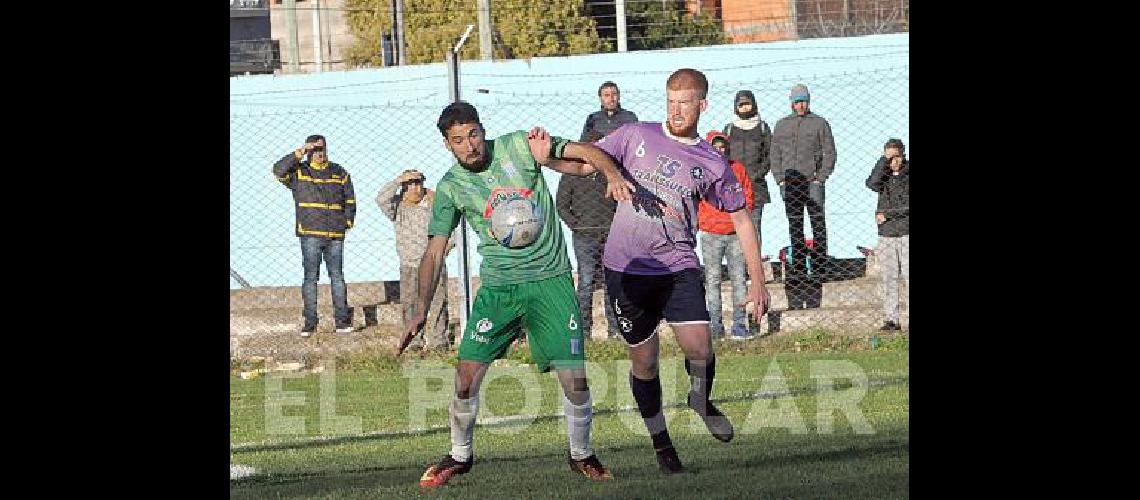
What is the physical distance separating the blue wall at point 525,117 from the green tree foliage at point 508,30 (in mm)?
3141

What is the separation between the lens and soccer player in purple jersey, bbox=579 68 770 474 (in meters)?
9.53

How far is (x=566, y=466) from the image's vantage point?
979 cm

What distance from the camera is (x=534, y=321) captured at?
9328mm

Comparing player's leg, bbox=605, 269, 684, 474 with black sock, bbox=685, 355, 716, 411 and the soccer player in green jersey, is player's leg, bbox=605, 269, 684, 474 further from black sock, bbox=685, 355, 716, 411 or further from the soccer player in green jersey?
the soccer player in green jersey

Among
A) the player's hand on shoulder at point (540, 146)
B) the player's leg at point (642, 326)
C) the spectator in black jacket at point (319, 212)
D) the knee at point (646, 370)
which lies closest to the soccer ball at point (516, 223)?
the player's hand on shoulder at point (540, 146)

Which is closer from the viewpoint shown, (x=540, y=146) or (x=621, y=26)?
(x=540, y=146)

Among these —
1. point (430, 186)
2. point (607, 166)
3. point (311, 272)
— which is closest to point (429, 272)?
point (607, 166)

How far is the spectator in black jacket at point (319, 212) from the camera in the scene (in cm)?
1709

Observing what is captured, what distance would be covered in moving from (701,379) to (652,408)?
0.35m

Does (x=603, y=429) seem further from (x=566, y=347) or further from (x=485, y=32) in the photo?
(x=485, y=32)

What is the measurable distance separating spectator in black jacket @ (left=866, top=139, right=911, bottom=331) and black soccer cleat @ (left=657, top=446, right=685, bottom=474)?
7.56m

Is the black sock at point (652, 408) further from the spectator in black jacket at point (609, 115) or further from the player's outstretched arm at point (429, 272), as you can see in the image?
the spectator in black jacket at point (609, 115)
